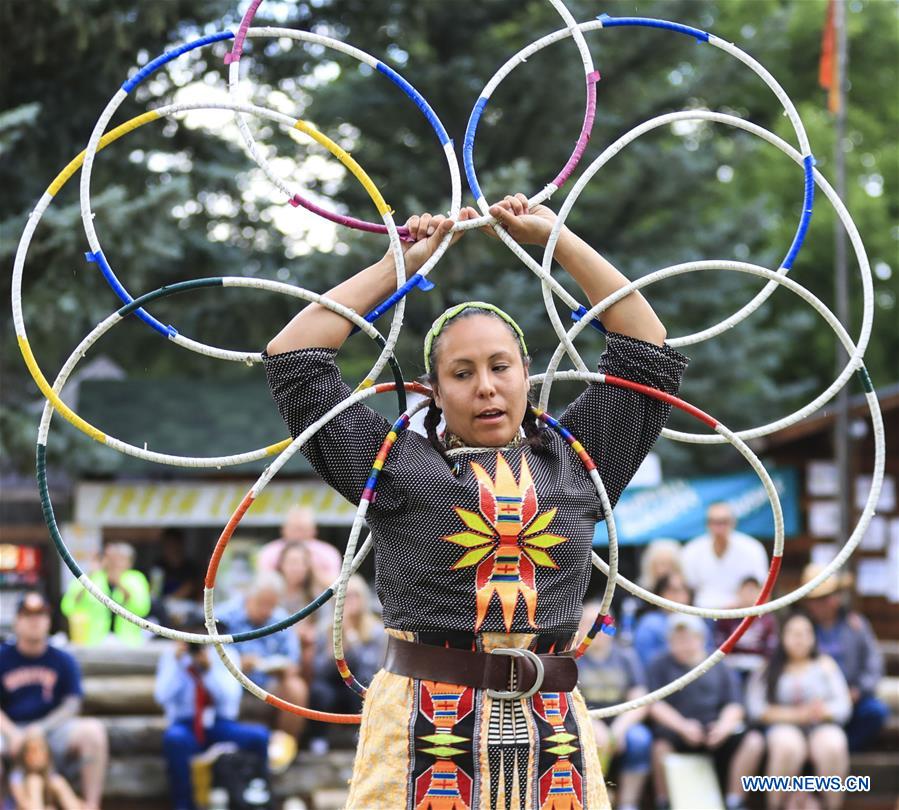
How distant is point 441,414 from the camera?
3.63m

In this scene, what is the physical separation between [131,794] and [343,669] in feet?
17.2

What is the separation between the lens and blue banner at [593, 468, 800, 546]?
47.3 feet

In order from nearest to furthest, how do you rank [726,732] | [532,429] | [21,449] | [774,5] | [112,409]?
1. [532,429]
2. [726,732]
3. [21,449]
4. [112,409]
5. [774,5]

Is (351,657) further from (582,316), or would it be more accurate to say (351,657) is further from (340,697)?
(582,316)

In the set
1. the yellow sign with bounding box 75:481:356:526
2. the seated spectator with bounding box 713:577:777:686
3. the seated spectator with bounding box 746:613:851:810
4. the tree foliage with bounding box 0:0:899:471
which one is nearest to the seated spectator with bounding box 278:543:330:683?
the seated spectator with bounding box 713:577:777:686

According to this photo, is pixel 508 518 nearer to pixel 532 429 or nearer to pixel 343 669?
pixel 532 429

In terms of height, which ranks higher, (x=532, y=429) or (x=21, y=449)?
(x=21, y=449)

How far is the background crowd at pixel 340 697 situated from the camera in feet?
27.0

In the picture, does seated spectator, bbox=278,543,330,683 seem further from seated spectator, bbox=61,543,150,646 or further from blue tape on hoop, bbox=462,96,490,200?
blue tape on hoop, bbox=462,96,490,200

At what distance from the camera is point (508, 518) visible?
10.9 ft

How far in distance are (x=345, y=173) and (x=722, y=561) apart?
5919 mm

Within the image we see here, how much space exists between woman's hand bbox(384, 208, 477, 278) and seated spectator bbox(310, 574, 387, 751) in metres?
4.74

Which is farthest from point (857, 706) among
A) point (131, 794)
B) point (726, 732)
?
point (131, 794)

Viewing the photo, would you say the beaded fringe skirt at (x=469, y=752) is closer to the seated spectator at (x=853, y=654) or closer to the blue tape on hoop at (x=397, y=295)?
the blue tape on hoop at (x=397, y=295)
